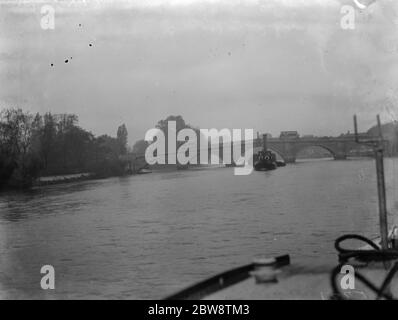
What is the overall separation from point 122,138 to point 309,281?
22.5ft

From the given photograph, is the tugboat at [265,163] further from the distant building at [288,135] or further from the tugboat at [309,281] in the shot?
the distant building at [288,135]

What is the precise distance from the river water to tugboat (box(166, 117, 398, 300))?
2.80 metres

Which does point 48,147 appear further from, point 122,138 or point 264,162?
point 264,162

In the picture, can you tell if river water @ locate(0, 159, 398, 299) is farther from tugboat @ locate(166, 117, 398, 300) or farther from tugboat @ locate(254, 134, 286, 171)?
tugboat @ locate(166, 117, 398, 300)

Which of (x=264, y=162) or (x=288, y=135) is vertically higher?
(x=288, y=135)

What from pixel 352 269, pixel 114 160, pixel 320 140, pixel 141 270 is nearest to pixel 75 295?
pixel 141 270

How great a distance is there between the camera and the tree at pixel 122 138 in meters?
7.59

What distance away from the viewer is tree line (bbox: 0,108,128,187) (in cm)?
692

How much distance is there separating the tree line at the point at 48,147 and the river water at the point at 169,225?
0.91 meters

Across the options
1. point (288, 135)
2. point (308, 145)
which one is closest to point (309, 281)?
point (288, 135)

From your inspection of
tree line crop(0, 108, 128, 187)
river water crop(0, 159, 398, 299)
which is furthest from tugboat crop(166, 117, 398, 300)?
tree line crop(0, 108, 128, 187)

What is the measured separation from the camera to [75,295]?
4492 millimetres

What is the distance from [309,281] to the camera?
1.64m
